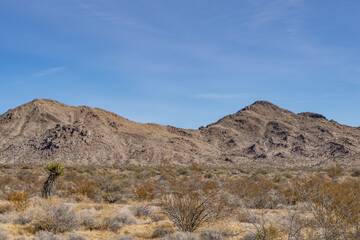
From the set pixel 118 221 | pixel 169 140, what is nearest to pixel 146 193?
pixel 118 221

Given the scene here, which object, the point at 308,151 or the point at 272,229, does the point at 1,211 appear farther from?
the point at 308,151

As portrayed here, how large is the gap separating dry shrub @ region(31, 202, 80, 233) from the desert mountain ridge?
42154mm

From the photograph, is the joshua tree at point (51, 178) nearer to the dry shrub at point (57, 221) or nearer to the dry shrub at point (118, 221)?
the dry shrub at point (57, 221)

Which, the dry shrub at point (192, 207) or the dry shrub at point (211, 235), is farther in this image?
the dry shrub at point (192, 207)

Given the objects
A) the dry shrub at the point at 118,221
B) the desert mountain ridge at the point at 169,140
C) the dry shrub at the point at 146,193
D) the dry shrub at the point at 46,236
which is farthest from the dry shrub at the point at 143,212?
the desert mountain ridge at the point at 169,140

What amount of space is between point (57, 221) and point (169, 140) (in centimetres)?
6317

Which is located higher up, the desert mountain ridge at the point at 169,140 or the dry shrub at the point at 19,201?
the desert mountain ridge at the point at 169,140

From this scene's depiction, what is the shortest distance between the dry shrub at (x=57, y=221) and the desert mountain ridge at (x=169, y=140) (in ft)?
138

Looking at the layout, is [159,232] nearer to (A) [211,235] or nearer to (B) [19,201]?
(A) [211,235]

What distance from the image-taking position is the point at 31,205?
40.3 ft

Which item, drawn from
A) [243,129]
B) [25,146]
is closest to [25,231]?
[25,146]

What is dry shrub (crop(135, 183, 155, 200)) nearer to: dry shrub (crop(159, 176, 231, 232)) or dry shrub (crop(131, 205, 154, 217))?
dry shrub (crop(131, 205, 154, 217))

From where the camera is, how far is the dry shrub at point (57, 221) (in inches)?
363

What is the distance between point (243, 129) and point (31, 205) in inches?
2975
